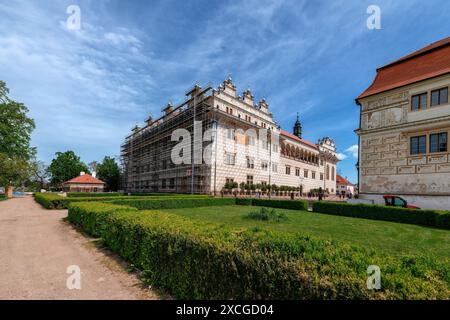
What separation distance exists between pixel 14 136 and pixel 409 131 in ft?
150

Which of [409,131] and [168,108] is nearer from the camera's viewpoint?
[409,131]

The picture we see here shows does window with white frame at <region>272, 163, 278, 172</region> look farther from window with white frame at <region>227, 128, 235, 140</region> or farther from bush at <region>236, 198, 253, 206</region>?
bush at <region>236, 198, 253, 206</region>

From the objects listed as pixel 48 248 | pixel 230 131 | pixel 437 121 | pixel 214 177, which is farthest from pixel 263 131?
pixel 48 248

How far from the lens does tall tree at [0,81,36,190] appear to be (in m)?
30.0

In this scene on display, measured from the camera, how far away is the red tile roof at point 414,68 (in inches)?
592

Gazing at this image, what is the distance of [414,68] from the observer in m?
16.3

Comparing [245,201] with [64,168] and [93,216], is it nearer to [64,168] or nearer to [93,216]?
[93,216]

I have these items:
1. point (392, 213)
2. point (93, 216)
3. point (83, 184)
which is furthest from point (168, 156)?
point (83, 184)

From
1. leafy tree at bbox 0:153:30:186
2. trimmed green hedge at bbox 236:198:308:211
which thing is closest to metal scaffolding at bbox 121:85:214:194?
trimmed green hedge at bbox 236:198:308:211

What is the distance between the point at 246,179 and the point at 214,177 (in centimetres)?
623

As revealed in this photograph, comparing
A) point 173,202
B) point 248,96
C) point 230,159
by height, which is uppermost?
point 248,96

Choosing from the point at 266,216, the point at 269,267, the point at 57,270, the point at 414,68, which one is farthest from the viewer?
the point at 414,68
